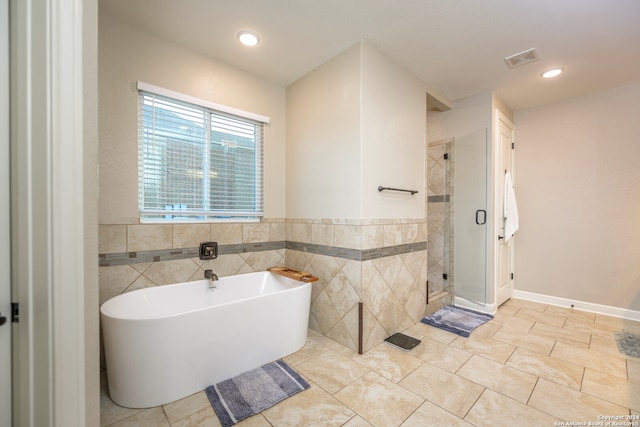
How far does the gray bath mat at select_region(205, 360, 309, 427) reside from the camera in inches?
58.7

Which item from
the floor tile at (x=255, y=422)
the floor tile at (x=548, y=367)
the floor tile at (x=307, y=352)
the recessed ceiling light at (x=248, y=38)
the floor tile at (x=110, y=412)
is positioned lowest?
the floor tile at (x=548, y=367)

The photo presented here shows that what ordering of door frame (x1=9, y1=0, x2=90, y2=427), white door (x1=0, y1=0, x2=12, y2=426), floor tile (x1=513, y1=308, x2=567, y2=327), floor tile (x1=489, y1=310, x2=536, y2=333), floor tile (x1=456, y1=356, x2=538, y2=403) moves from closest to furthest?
door frame (x1=9, y1=0, x2=90, y2=427), white door (x1=0, y1=0, x2=12, y2=426), floor tile (x1=456, y1=356, x2=538, y2=403), floor tile (x1=489, y1=310, x2=536, y2=333), floor tile (x1=513, y1=308, x2=567, y2=327)

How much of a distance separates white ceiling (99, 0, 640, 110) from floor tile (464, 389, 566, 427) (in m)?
2.51

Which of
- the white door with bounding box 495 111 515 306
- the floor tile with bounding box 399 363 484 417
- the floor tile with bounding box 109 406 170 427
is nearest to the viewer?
the floor tile with bounding box 109 406 170 427

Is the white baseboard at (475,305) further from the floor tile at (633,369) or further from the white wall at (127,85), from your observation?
the white wall at (127,85)

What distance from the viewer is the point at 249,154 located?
2.65m

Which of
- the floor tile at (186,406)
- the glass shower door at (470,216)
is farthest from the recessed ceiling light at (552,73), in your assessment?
the floor tile at (186,406)

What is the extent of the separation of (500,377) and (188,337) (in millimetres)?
2093

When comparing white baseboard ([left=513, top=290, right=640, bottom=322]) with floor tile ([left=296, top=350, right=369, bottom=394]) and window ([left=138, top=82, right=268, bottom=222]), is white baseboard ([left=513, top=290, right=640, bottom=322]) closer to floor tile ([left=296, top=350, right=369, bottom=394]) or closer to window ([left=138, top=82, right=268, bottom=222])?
floor tile ([left=296, top=350, right=369, bottom=394])

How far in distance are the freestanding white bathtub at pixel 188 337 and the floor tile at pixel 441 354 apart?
986 mm

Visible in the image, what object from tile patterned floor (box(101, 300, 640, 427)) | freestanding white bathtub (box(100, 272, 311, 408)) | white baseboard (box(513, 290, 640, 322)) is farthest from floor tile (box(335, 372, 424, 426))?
white baseboard (box(513, 290, 640, 322))

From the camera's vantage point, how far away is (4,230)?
3.03 feet

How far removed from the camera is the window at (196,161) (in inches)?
81.0

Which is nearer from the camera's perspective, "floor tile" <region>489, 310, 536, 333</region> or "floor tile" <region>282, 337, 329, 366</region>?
"floor tile" <region>282, 337, 329, 366</region>
